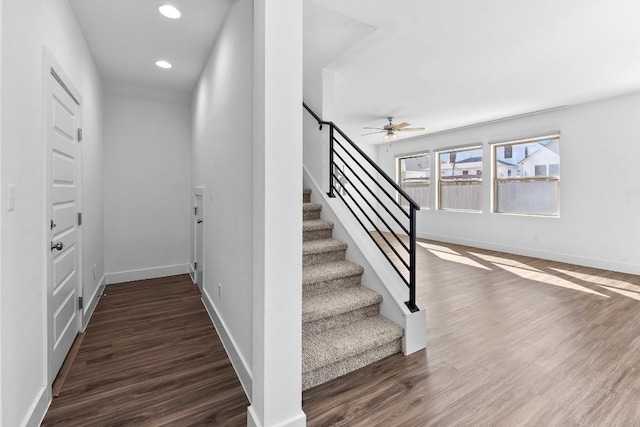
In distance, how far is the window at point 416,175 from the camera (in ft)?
25.1

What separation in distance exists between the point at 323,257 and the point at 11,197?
1983 mm

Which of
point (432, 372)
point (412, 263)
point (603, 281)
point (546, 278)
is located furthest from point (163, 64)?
point (603, 281)

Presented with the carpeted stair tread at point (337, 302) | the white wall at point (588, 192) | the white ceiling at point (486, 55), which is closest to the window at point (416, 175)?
the white wall at point (588, 192)

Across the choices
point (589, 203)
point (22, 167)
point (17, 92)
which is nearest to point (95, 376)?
point (22, 167)

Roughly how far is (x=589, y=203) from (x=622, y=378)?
12.8 ft

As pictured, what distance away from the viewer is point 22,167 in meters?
1.44

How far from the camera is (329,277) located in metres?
2.37

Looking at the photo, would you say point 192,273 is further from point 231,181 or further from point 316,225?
point 231,181

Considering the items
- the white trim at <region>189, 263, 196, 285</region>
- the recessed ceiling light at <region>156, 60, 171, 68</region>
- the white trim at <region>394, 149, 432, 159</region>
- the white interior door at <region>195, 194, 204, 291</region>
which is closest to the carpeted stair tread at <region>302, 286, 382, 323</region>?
the white interior door at <region>195, 194, 204, 291</region>

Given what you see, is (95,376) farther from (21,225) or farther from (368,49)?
(368,49)

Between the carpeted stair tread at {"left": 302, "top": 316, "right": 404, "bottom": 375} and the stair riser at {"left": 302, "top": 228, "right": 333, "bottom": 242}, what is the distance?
2.99ft

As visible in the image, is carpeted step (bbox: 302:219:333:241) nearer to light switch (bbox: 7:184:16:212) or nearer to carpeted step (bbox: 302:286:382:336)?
carpeted step (bbox: 302:286:382:336)

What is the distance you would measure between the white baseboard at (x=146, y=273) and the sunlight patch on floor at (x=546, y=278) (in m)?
4.91

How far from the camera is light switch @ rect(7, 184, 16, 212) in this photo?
1.28 meters
